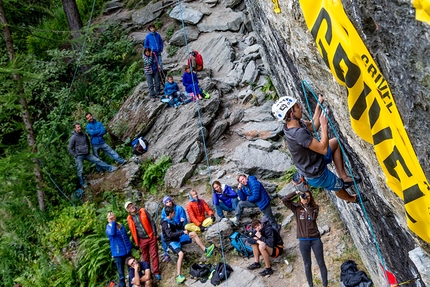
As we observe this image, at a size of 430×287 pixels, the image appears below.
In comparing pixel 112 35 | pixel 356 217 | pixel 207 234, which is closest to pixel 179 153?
pixel 207 234

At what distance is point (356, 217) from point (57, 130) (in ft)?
41.5

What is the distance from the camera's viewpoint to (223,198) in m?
10.8

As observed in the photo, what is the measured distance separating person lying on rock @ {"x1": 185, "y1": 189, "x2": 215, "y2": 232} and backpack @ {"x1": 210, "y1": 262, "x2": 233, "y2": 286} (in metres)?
1.33

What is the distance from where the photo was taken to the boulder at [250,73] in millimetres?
16438

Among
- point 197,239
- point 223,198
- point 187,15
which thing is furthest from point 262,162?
point 187,15

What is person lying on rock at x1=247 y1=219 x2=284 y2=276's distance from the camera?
9.27 metres

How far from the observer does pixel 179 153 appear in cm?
1412

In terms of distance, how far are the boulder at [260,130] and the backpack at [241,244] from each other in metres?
4.20

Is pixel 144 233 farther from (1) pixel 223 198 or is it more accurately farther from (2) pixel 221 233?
(1) pixel 223 198

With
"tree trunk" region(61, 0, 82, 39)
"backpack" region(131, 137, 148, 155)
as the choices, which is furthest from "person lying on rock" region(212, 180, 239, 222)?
"tree trunk" region(61, 0, 82, 39)

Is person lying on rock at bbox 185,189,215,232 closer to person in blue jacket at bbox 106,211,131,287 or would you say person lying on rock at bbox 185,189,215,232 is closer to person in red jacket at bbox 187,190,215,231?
person in red jacket at bbox 187,190,215,231

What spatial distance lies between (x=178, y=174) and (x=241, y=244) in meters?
4.06

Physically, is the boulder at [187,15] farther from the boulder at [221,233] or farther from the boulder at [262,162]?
the boulder at [221,233]

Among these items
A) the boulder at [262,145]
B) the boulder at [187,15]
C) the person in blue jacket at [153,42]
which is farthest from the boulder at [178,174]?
the boulder at [187,15]
